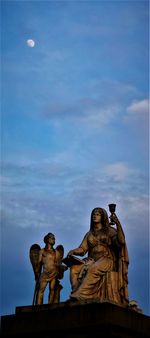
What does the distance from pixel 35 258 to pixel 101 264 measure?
1.82m

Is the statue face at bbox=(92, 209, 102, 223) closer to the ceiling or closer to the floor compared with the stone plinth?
closer to the ceiling

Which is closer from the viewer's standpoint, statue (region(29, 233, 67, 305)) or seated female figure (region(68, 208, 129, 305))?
seated female figure (region(68, 208, 129, 305))

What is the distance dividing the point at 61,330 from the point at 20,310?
1.40 metres

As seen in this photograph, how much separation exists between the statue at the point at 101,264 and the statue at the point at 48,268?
467 mm

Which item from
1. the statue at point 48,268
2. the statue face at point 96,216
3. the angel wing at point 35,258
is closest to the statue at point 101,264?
the statue face at point 96,216

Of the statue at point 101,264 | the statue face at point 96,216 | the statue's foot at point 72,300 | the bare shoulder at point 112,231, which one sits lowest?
the statue's foot at point 72,300

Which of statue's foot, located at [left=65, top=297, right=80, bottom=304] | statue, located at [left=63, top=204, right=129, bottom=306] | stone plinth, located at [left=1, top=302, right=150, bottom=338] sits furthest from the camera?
statue, located at [left=63, top=204, right=129, bottom=306]

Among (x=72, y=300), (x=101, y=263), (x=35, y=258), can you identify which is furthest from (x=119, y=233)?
(x=35, y=258)

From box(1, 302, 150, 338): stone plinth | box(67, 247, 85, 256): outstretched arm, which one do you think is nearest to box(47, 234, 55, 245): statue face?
box(67, 247, 85, 256): outstretched arm

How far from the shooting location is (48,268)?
50.2 feet

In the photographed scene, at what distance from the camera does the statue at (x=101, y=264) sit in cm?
1436

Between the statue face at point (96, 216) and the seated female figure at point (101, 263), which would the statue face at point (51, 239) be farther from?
the statue face at point (96, 216)

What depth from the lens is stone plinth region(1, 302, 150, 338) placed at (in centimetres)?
1296

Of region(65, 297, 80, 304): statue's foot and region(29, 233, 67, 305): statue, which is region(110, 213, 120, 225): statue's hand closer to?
region(29, 233, 67, 305): statue
